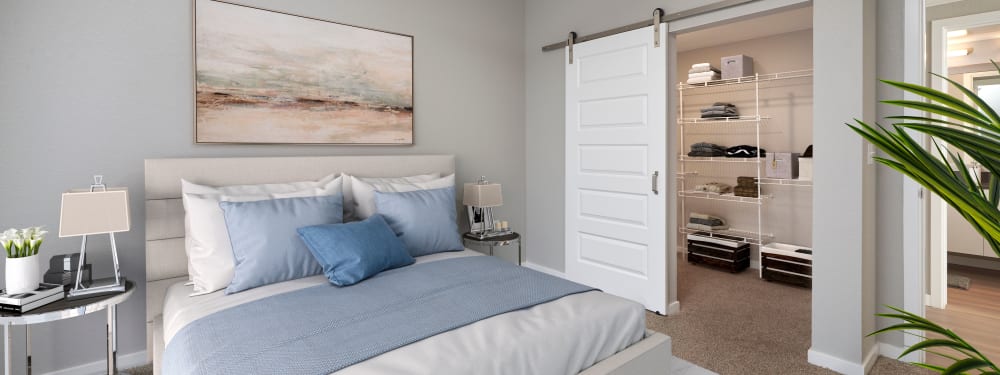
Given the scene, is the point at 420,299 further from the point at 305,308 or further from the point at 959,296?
the point at 959,296

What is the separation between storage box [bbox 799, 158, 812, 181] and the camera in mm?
4273

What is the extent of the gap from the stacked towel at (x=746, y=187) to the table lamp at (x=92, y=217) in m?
4.76

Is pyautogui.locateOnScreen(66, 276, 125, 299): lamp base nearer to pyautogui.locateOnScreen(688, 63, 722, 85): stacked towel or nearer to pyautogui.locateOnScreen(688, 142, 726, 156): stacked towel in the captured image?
pyautogui.locateOnScreen(688, 63, 722, 85): stacked towel

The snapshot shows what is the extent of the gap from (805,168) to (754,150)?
0.51 m

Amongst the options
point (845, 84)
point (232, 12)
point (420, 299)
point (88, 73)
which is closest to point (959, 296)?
point (845, 84)

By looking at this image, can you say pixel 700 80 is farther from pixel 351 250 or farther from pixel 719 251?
pixel 351 250

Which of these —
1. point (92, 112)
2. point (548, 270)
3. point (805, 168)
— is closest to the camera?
point (92, 112)

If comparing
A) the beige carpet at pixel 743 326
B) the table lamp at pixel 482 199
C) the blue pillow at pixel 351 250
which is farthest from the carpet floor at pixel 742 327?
the table lamp at pixel 482 199

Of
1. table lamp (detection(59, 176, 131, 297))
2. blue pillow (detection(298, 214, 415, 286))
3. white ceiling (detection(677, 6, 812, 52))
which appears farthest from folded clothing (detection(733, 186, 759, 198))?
table lamp (detection(59, 176, 131, 297))

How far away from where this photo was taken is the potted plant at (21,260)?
6.74ft

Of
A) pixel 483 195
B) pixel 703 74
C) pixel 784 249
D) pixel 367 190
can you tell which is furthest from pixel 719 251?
pixel 367 190

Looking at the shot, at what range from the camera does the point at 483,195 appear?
3.69 m

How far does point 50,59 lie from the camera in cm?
239

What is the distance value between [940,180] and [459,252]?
8.05 feet
